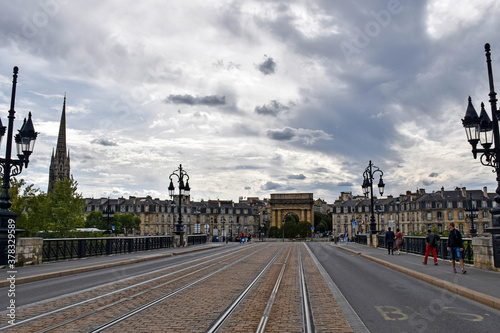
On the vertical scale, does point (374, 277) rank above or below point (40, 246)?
below

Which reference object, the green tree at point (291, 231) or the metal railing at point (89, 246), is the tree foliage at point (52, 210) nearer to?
the metal railing at point (89, 246)

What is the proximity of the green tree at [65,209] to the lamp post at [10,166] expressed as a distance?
2198 centimetres

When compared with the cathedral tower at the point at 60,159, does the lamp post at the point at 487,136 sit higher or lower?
lower

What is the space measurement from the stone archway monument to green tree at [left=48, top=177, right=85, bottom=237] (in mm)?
84949

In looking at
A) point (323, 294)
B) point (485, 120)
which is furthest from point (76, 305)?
point (485, 120)

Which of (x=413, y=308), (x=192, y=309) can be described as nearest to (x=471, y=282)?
(x=413, y=308)

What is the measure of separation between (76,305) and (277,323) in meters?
4.12

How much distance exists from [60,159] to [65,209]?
99.6m

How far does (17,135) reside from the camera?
1645 cm

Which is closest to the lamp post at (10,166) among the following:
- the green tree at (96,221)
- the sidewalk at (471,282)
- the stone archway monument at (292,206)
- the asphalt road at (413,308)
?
the asphalt road at (413,308)

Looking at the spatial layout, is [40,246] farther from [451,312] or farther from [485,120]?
[485,120]

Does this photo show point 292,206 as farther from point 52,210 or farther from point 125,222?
point 52,210

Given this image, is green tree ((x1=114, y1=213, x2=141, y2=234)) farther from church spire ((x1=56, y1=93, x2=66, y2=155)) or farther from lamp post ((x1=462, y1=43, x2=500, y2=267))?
lamp post ((x1=462, y1=43, x2=500, y2=267))

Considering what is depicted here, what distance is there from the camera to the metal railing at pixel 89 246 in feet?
60.9
